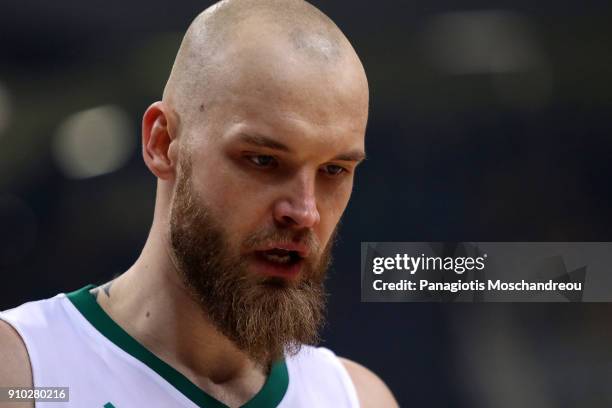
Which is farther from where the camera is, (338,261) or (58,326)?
(338,261)

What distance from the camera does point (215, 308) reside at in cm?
191

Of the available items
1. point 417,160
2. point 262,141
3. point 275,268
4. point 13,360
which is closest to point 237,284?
point 275,268

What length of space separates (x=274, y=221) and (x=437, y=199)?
110cm

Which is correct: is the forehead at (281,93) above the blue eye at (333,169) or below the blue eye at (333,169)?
above

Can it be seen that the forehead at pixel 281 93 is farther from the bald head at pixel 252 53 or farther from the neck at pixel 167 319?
the neck at pixel 167 319

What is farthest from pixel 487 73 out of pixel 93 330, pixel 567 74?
A: pixel 93 330

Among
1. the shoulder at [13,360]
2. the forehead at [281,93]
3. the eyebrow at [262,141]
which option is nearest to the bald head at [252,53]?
the forehead at [281,93]

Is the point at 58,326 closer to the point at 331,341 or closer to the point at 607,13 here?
the point at 331,341

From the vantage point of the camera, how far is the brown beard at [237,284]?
186 cm

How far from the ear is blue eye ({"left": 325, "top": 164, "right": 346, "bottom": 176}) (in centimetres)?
33

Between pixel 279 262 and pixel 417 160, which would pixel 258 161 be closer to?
pixel 279 262

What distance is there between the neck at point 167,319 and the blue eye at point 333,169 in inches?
15.3

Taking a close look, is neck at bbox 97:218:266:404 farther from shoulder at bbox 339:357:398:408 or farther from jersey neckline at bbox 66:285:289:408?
shoulder at bbox 339:357:398:408

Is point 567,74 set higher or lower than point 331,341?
higher
